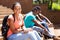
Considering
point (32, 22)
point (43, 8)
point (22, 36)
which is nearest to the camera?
point (22, 36)

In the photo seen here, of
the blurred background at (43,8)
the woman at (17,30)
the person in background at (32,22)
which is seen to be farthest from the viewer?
the blurred background at (43,8)

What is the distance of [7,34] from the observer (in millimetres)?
6039

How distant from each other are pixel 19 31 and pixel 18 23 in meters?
0.24

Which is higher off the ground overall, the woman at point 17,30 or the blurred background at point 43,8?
the woman at point 17,30

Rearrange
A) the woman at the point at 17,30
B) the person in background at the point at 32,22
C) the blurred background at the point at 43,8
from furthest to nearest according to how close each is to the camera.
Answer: the blurred background at the point at 43,8
the person in background at the point at 32,22
the woman at the point at 17,30

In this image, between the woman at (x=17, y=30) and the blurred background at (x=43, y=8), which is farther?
the blurred background at (x=43, y=8)

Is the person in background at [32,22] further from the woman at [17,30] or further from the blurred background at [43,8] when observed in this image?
the blurred background at [43,8]

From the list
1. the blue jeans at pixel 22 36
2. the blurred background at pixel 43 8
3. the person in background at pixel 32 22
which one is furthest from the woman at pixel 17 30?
the blurred background at pixel 43 8

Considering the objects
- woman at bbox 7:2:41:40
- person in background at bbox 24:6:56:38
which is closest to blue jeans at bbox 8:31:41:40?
woman at bbox 7:2:41:40

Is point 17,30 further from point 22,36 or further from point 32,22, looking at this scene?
point 32,22

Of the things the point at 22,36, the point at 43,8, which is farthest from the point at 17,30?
the point at 43,8

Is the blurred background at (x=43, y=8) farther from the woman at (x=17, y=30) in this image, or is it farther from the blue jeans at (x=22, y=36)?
the blue jeans at (x=22, y=36)

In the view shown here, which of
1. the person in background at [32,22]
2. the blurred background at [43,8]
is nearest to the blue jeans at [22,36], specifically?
the person in background at [32,22]

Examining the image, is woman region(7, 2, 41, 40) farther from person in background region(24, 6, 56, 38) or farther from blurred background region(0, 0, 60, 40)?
blurred background region(0, 0, 60, 40)
